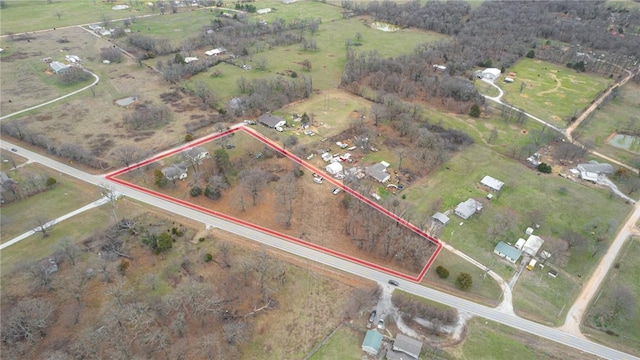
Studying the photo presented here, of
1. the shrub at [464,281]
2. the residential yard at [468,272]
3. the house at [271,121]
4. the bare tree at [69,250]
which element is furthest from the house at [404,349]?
the house at [271,121]

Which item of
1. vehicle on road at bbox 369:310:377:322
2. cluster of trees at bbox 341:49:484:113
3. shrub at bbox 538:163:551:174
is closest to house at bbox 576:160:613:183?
shrub at bbox 538:163:551:174

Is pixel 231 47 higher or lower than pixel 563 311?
higher

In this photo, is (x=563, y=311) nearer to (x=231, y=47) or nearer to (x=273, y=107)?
(x=273, y=107)

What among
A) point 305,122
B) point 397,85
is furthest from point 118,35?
point 397,85

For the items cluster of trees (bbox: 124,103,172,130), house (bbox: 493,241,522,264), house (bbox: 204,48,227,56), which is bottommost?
house (bbox: 493,241,522,264)

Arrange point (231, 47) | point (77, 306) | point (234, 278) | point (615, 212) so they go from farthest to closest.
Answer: point (231, 47) < point (615, 212) < point (234, 278) < point (77, 306)

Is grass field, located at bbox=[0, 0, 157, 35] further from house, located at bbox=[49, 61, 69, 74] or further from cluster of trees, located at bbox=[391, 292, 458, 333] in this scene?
cluster of trees, located at bbox=[391, 292, 458, 333]

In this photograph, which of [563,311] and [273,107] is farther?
[273,107]
